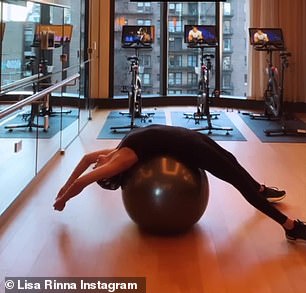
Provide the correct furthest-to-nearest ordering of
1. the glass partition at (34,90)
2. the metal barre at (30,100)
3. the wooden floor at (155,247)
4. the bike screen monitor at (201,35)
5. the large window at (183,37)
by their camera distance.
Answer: the large window at (183,37) → the bike screen monitor at (201,35) → the glass partition at (34,90) → the metal barre at (30,100) → the wooden floor at (155,247)

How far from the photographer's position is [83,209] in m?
3.49

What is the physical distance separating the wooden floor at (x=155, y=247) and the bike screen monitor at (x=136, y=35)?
4.24m

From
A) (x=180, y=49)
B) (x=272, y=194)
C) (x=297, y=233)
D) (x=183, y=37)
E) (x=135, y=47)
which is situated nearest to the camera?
(x=297, y=233)

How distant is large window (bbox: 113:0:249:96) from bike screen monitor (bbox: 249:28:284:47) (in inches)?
55.0

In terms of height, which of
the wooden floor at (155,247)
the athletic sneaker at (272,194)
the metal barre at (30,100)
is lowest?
the wooden floor at (155,247)

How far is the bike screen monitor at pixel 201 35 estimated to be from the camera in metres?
7.75

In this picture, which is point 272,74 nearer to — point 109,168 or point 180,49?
point 180,49

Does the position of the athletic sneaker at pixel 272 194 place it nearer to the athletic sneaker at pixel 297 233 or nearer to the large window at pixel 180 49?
the athletic sneaker at pixel 297 233

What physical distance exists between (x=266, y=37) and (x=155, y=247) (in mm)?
6040

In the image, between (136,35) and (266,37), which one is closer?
(136,35)

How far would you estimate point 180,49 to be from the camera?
9.94 m

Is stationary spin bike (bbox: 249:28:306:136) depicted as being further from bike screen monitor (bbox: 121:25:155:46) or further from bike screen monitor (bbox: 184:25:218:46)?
bike screen monitor (bbox: 121:25:155:46)

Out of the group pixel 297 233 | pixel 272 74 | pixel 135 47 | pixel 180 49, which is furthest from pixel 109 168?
pixel 180 49

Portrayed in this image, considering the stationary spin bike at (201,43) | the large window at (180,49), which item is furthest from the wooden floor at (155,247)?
the large window at (180,49)
